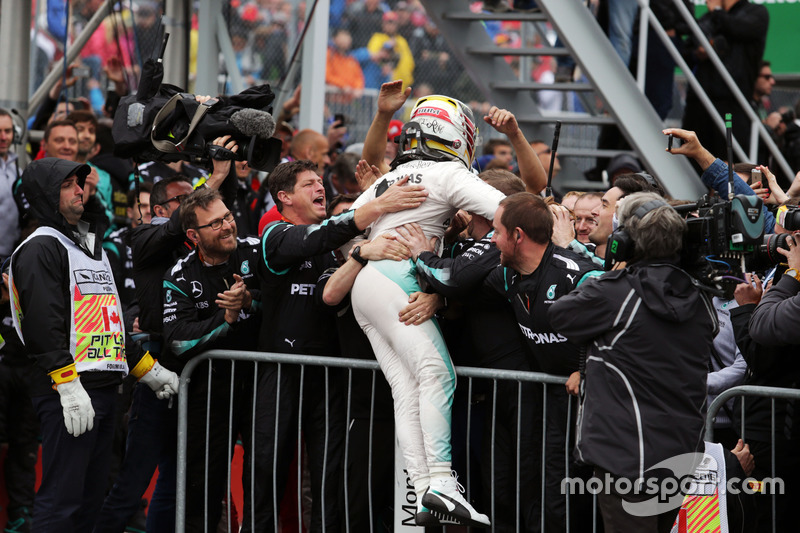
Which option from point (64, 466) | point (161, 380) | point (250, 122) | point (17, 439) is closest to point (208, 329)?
point (161, 380)

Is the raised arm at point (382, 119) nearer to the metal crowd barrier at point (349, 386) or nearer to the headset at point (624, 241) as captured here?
the metal crowd barrier at point (349, 386)

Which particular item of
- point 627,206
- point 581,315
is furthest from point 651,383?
point 627,206

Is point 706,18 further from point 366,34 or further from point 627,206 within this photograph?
point 366,34

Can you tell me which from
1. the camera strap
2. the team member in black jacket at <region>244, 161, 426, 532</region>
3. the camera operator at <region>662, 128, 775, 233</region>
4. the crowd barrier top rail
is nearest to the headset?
the crowd barrier top rail

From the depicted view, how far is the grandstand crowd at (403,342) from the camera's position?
13.5ft

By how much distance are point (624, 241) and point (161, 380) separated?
271 centimetres

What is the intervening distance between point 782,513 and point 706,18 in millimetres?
Result: 5150

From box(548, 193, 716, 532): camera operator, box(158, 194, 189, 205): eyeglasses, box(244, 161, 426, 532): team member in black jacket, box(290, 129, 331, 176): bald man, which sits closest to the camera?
box(548, 193, 716, 532): camera operator

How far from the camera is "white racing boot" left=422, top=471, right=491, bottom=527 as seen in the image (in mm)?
4402

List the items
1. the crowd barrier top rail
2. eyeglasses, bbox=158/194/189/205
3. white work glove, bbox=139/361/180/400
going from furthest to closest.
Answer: eyeglasses, bbox=158/194/189/205 → white work glove, bbox=139/361/180/400 → the crowd barrier top rail

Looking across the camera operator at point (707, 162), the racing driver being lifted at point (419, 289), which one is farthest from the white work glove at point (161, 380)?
the camera operator at point (707, 162)

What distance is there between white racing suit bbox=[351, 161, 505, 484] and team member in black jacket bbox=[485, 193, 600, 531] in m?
0.24

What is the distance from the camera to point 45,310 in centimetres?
509

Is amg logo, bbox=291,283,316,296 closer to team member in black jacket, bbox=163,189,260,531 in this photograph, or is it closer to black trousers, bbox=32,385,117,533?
team member in black jacket, bbox=163,189,260,531
